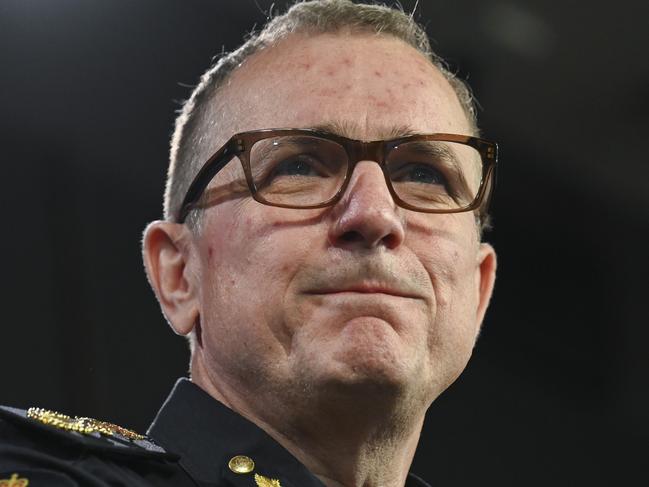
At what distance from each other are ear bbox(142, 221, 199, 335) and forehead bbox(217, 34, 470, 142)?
26 cm

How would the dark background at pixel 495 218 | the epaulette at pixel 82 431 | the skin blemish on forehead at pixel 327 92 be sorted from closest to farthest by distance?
the epaulette at pixel 82 431
the skin blemish on forehead at pixel 327 92
the dark background at pixel 495 218

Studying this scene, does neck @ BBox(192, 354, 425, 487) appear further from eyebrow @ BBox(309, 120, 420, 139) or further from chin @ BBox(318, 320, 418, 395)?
eyebrow @ BBox(309, 120, 420, 139)

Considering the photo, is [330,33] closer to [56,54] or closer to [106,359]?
[56,54]

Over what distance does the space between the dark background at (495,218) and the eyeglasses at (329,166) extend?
120cm

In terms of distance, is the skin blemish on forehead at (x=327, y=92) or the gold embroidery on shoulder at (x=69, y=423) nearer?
the gold embroidery on shoulder at (x=69, y=423)

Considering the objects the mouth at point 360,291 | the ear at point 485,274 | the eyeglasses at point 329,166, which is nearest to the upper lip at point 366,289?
the mouth at point 360,291

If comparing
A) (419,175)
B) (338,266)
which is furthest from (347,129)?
(338,266)

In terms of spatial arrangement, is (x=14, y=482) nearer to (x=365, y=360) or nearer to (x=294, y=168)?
(x=365, y=360)

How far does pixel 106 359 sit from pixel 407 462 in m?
1.60

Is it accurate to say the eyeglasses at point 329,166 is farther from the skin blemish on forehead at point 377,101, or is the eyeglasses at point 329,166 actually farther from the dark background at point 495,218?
the dark background at point 495,218

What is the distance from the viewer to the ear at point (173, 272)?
2057mm

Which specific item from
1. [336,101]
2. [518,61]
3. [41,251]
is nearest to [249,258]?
[336,101]

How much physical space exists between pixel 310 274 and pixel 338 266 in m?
0.06

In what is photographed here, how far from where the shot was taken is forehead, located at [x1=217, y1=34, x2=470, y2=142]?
1.96 metres
